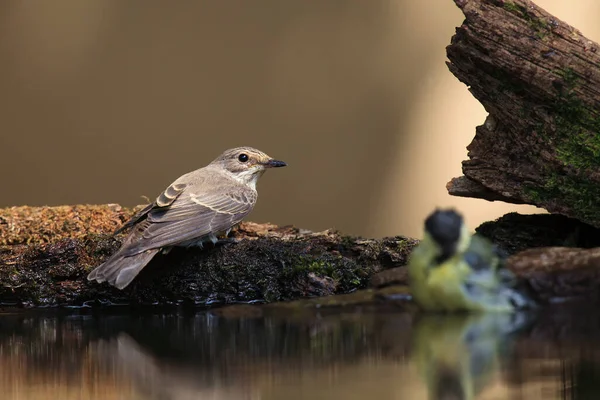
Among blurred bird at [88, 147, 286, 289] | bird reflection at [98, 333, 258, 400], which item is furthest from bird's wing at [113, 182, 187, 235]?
bird reflection at [98, 333, 258, 400]

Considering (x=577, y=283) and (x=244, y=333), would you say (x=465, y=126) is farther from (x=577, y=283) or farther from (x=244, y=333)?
(x=244, y=333)

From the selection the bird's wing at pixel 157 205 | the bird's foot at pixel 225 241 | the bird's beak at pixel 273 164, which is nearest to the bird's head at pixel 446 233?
the bird's foot at pixel 225 241

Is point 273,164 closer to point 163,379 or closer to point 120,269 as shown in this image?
point 120,269

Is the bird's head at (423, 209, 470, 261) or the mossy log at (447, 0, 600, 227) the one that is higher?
the mossy log at (447, 0, 600, 227)

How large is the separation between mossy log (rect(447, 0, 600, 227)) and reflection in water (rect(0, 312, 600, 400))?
2.73ft

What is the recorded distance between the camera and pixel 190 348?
237 cm

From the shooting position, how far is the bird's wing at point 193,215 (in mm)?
3340

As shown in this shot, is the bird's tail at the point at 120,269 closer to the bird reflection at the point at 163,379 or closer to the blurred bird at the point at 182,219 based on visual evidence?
the blurred bird at the point at 182,219

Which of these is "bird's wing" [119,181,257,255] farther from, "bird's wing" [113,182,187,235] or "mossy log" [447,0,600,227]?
"mossy log" [447,0,600,227]

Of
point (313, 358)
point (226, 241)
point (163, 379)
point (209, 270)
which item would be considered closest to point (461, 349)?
point (313, 358)

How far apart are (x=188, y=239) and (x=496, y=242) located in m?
1.43

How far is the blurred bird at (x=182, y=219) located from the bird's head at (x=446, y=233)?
1.32 m

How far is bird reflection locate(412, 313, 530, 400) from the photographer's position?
174 centimetres

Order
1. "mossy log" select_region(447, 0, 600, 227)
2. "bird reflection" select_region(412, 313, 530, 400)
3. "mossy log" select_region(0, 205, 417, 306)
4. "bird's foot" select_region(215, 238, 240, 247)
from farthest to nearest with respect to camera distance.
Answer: "bird's foot" select_region(215, 238, 240, 247) < "mossy log" select_region(0, 205, 417, 306) < "mossy log" select_region(447, 0, 600, 227) < "bird reflection" select_region(412, 313, 530, 400)
